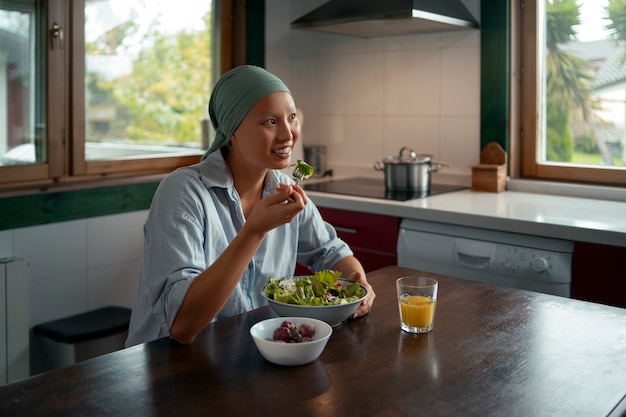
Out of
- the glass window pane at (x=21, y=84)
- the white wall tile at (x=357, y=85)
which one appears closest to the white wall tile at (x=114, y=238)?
the glass window pane at (x=21, y=84)

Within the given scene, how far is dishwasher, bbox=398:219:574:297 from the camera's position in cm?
252

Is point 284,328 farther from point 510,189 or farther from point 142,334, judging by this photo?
point 510,189

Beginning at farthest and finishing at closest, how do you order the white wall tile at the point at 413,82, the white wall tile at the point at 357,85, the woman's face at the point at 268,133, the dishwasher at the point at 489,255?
1. the white wall tile at the point at 357,85
2. the white wall tile at the point at 413,82
3. the dishwasher at the point at 489,255
4. the woman's face at the point at 268,133

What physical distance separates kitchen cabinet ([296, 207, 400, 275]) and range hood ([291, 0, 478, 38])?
841 millimetres

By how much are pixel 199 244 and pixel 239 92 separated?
1.31 feet

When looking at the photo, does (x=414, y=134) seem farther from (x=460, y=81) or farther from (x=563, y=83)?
(x=563, y=83)

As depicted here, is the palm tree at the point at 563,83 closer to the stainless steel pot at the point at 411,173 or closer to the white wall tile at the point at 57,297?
the stainless steel pot at the point at 411,173

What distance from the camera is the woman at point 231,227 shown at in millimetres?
1579

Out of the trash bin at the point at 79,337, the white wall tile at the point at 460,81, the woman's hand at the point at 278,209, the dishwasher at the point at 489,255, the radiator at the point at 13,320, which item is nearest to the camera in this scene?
the woman's hand at the point at 278,209

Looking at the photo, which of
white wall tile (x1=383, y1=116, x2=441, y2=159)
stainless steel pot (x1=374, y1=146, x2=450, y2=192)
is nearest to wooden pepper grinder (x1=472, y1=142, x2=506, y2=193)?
stainless steel pot (x1=374, y1=146, x2=450, y2=192)

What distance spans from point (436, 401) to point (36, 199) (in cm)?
213

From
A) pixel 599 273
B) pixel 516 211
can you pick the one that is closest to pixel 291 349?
pixel 599 273

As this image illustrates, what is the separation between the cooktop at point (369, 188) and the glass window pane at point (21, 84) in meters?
1.21

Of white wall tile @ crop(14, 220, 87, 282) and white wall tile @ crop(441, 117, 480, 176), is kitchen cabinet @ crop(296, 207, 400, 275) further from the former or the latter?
white wall tile @ crop(14, 220, 87, 282)
